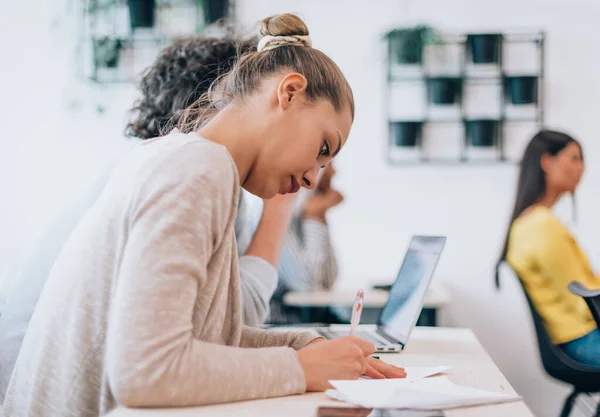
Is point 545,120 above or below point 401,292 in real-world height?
above

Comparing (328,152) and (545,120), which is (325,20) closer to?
(545,120)

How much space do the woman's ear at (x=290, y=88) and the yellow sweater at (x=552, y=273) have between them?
6.38ft

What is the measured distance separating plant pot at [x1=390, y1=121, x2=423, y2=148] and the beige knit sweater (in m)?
2.71

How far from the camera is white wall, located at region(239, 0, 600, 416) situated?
12.0ft

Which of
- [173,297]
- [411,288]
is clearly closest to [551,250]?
[411,288]

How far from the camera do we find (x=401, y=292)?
1.57 m

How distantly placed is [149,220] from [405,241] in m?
2.96

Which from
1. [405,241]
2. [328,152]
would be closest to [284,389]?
[328,152]

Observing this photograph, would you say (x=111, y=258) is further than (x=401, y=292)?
No

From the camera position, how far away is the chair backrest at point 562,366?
8.27 feet

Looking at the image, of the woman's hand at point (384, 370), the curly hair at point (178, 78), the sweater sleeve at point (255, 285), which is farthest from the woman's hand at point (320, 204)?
the woman's hand at point (384, 370)

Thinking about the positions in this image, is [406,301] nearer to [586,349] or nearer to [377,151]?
[586,349]

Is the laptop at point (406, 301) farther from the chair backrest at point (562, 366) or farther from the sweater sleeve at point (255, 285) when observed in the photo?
the chair backrest at point (562, 366)

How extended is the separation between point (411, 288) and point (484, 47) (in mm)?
2365
